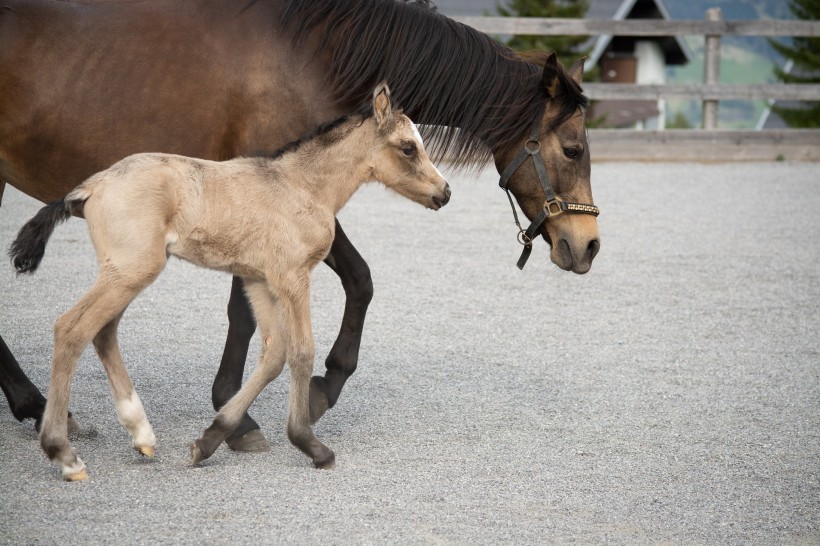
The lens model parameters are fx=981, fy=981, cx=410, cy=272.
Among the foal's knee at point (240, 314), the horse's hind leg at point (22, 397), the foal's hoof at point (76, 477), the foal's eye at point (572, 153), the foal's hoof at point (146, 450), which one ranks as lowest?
the horse's hind leg at point (22, 397)

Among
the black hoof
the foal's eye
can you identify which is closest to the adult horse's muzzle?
the foal's eye

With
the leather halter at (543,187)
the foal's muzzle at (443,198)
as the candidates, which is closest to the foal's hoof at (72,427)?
the foal's muzzle at (443,198)

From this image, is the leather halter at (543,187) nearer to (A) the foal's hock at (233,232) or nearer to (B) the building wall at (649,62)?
(A) the foal's hock at (233,232)

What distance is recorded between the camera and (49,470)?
12.9 feet

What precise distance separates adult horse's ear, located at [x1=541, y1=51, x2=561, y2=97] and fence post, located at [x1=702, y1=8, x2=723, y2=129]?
10692mm

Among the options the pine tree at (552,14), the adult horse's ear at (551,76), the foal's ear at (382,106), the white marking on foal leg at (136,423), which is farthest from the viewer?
the pine tree at (552,14)

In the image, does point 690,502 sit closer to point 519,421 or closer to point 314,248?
point 519,421

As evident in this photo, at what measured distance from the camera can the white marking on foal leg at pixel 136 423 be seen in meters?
3.97

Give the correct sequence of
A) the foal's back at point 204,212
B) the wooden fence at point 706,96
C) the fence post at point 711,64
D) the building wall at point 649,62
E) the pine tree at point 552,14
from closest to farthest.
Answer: the foal's back at point 204,212 < the wooden fence at point 706,96 < the fence post at point 711,64 < the pine tree at point 552,14 < the building wall at point 649,62

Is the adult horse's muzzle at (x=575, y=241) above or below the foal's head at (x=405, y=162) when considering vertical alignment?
below

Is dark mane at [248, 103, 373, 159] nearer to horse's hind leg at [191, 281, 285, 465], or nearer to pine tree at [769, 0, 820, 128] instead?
horse's hind leg at [191, 281, 285, 465]

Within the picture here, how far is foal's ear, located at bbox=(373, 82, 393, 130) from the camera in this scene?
408 centimetres

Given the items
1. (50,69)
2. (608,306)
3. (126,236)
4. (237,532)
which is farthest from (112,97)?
(608,306)

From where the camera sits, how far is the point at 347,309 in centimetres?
480
